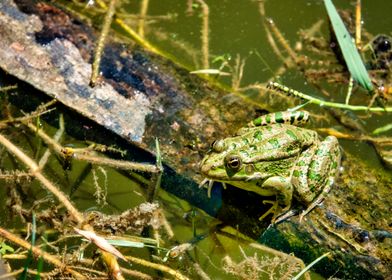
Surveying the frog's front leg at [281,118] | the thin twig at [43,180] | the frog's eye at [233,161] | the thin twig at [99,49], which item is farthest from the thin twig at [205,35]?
the thin twig at [43,180]

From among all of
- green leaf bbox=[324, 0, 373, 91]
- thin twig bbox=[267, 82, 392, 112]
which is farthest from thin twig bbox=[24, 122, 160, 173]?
green leaf bbox=[324, 0, 373, 91]

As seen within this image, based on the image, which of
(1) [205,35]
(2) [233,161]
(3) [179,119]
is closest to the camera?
(2) [233,161]

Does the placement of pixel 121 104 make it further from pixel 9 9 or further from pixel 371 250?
pixel 371 250

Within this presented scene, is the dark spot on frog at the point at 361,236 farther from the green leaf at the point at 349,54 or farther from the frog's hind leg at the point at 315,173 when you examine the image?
the green leaf at the point at 349,54

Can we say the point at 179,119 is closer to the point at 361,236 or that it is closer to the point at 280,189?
the point at 280,189

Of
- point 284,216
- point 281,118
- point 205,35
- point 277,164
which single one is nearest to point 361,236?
point 284,216

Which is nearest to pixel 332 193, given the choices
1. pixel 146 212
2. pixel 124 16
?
pixel 146 212
